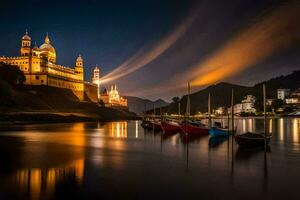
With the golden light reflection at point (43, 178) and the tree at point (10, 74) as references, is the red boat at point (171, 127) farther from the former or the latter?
the tree at point (10, 74)

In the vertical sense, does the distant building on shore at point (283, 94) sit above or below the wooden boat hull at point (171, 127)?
above

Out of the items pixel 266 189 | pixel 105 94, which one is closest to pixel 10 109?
pixel 266 189

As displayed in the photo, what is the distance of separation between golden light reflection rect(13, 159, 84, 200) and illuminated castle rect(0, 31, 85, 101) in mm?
81172

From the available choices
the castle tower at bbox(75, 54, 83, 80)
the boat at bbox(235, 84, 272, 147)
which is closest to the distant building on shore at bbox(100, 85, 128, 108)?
the castle tower at bbox(75, 54, 83, 80)

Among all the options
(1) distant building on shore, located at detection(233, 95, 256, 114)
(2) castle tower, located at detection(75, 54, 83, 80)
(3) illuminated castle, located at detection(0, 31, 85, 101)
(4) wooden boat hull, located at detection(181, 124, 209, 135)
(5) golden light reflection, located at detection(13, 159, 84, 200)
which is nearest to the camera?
(5) golden light reflection, located at detection(13, 159, 84, 200)

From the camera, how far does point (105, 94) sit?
488ft

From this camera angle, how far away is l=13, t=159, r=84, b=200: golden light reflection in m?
12.9

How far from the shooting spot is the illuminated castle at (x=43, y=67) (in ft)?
313

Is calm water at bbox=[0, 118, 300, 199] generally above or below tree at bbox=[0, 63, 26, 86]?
below

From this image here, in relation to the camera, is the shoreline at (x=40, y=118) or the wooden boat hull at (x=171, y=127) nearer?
the wooden boat hull at (x=171, y=127)

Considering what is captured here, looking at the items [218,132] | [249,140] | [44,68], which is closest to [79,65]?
[44,68]

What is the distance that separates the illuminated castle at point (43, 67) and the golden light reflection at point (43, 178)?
266 ft

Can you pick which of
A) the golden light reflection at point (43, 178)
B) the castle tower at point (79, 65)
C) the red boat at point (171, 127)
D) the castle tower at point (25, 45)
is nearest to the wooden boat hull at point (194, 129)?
the red boat at point (171, 127)

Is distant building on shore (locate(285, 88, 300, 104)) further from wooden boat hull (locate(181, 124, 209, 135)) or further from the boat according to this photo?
the boat
